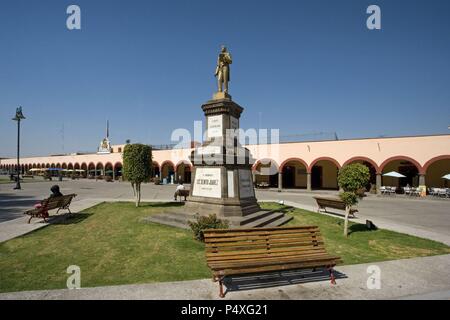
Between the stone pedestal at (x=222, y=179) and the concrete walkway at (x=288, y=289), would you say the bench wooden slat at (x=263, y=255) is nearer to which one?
the concrete walkway at (x=288, y=289)

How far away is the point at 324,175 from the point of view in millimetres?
32500

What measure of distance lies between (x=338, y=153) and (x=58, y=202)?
23947 millimetres

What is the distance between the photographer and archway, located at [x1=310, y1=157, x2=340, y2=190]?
31.9 meters

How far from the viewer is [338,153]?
27031 mm

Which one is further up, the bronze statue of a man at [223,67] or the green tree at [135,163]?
the bronze statue of a man at [223,67]

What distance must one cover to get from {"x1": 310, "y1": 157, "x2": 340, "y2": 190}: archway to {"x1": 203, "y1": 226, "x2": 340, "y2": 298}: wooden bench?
91.4ft

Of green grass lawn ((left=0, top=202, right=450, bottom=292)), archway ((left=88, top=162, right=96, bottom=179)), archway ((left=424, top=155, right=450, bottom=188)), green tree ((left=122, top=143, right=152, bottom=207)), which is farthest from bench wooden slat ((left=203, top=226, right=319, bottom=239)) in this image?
archway ((left=88, top=162, right=96, bottom=179))

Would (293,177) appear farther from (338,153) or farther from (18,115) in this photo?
(18,115)

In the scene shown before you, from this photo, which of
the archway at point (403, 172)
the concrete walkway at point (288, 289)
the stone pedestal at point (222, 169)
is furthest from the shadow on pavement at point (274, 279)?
the archway at point (403, 172)

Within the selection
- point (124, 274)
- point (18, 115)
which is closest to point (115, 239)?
point (124, 274)

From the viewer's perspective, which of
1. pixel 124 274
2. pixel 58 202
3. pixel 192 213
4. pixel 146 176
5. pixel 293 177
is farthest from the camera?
pixel 293 177

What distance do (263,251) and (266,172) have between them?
29.5 metres

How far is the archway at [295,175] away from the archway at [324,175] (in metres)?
1.14

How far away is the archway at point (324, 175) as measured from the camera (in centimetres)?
3186
